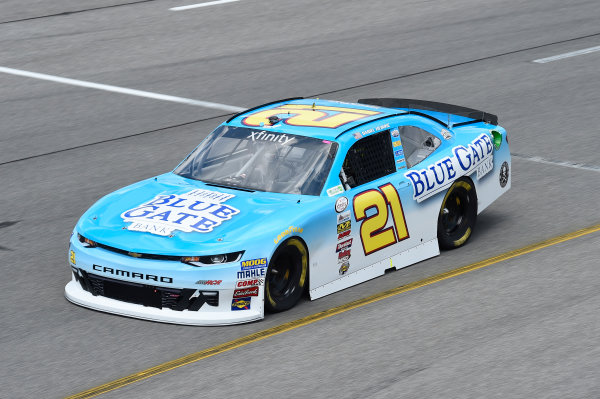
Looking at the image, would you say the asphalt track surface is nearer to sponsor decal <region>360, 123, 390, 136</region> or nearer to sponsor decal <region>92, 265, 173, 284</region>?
sponsor decal <region>92, 265, 173, 284</region>

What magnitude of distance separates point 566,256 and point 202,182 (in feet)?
11.1

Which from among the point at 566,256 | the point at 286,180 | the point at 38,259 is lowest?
the point at 566,256

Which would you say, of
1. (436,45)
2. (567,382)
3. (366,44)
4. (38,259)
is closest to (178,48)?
(366,44)

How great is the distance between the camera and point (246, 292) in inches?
308

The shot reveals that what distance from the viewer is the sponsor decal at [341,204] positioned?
852 cm

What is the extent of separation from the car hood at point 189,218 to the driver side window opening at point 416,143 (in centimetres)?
140

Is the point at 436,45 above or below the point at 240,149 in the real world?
below

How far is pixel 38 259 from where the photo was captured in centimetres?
956

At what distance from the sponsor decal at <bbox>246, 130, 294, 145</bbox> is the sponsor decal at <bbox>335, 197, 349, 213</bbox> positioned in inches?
32.5

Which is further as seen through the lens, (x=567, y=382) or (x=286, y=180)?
(x=286, y=180)

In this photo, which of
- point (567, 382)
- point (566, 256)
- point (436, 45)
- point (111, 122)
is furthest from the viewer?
point (436, 45)

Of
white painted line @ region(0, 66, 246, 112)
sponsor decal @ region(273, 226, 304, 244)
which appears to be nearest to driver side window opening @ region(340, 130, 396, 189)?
sponsor decal @ region(273, 226, 304, 244)

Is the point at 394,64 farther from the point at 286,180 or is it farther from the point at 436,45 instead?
the point at 286,180

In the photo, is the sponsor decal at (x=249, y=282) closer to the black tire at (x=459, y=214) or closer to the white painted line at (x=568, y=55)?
the black tire at (x=459, y=214)
